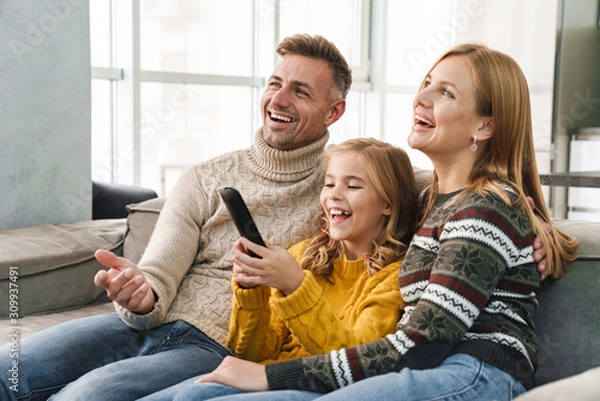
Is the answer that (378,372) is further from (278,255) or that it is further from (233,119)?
(233,119)

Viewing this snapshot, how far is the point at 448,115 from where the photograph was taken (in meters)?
1.39

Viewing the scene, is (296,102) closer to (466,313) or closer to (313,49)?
(313,49)

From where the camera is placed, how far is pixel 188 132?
13.8ft

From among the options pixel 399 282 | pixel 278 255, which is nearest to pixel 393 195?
pixel 399 282

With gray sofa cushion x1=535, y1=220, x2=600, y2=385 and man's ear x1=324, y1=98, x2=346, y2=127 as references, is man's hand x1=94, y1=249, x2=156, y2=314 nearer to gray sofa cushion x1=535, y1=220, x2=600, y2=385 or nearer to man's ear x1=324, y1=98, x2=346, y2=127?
man's ear x1=324, y1=98, x2=346, y2=127

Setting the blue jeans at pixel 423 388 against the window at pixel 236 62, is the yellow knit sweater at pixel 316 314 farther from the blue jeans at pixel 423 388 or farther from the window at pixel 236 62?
the window at pixel 236 62

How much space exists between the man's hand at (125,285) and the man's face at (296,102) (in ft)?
1.63

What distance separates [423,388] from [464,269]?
211 mm

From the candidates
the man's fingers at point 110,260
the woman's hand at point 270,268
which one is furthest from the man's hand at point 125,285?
the woman's hand at point 270,268

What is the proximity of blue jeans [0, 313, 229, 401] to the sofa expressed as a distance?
0.34 meters

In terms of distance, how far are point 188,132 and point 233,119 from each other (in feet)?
1.24

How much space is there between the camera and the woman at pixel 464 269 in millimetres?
1221

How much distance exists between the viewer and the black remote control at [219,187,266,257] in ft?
4.37

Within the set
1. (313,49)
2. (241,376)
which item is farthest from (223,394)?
(313,49)
